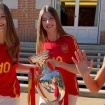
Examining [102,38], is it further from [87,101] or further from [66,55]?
[66,55]

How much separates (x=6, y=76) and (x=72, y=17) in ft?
23.3

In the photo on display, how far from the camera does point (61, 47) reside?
2443 mm

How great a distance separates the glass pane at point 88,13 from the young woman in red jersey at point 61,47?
6.57 m

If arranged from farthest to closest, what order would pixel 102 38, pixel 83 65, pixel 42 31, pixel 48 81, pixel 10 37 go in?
pixel 102 38 < pixel 42 31 < pixel 10 37 < pixel 48 81 < pixel 83 65

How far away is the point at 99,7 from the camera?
28.1ft

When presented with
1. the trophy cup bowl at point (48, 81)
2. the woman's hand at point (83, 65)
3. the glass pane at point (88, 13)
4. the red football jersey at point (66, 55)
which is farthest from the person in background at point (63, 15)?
the woman's hand at point (83, 65)

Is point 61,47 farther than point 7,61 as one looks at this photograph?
Yes

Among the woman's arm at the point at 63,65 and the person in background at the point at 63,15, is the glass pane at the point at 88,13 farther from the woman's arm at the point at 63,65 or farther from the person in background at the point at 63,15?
the woman's arm at the point at 63,65

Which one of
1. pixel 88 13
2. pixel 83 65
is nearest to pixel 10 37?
pixel 83 65

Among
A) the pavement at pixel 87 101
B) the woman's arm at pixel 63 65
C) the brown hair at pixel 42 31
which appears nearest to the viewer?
the woman's arm at pixel 63 65

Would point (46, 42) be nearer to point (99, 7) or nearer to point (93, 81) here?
point (93, 81)

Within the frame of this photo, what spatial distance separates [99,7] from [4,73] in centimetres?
681

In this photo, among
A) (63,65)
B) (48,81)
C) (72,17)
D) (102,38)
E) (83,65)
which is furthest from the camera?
(72,17)

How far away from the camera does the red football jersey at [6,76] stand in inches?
90.5
